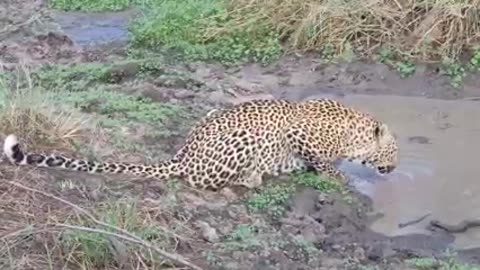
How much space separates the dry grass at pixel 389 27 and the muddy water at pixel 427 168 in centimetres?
88

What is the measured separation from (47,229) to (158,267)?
526mm

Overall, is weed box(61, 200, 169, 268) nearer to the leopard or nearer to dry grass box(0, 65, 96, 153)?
the leopard

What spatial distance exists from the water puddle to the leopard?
3.85 m

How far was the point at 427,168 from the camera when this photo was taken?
7914mm

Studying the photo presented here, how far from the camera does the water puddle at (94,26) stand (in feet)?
37.6

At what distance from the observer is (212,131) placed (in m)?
7.32

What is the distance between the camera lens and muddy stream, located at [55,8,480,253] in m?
7.25

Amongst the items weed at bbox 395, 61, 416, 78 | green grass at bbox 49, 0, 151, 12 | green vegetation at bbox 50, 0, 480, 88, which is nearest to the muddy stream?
weed at bbox 395, 61, 416, 78

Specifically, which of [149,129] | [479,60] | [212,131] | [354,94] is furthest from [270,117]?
[479,60]

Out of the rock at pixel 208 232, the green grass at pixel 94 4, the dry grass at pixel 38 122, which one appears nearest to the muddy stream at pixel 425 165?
the rock at pixel 208 232

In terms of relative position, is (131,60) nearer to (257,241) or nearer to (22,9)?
(22,9)

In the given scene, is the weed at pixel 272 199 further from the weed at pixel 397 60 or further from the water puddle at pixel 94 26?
the water puddle at pixel 94 26

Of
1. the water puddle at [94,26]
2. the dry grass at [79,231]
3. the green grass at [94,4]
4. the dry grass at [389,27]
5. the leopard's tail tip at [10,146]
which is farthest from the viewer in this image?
the green grass at [94,4]

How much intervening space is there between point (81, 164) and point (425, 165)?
244cm
